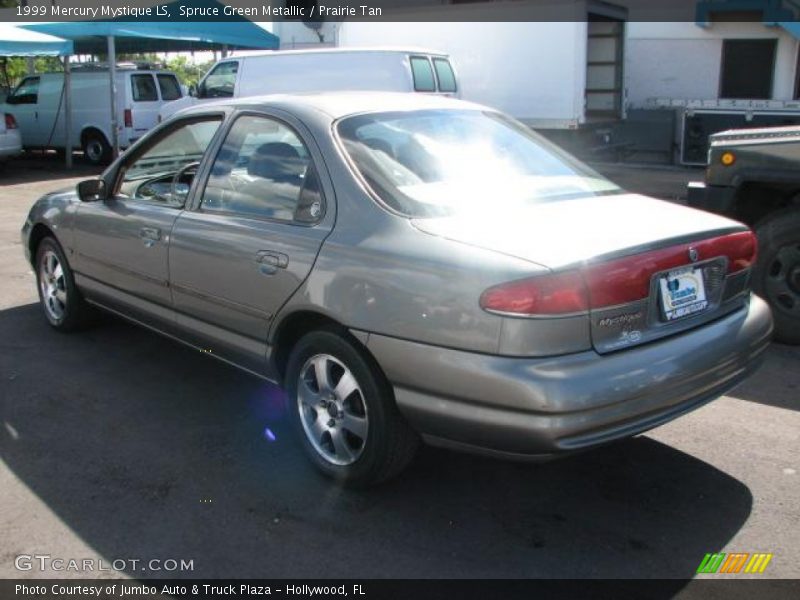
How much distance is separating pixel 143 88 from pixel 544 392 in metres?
15.9

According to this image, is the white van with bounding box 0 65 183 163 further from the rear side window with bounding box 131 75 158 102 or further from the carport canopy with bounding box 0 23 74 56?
the carport canopy with bounding box 0 23 74 56

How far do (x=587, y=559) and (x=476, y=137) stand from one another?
1975 millimetres

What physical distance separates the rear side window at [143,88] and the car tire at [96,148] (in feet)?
4.33

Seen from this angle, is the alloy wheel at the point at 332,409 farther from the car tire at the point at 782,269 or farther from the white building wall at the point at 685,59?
the white building wall at the point at 685,59

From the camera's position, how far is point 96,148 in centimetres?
1766

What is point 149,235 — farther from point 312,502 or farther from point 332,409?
point 312,502

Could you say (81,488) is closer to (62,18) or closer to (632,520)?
(632,520)

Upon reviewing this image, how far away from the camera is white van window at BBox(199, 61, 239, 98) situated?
14789mm

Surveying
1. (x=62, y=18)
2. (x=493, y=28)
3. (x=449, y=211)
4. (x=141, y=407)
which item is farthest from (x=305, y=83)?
(x=449, y=211)

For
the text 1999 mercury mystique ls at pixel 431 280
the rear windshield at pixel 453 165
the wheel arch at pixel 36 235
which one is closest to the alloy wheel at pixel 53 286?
the wheel arch at pixel 36 235

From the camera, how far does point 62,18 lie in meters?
17.1

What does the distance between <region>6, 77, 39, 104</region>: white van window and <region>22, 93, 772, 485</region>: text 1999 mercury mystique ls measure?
15.4 m

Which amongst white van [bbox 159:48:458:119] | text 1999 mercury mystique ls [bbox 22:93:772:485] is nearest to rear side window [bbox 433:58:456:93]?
white van [bbox 159:48:458:119]

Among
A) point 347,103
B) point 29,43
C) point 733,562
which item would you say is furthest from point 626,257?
point 29,43
